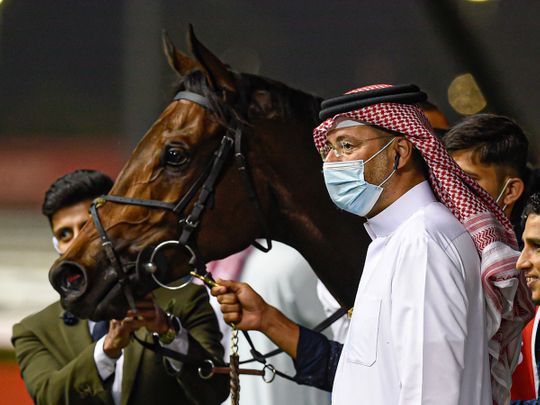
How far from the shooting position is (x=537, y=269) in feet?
8.12

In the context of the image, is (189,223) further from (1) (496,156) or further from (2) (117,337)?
(1) (496,156)

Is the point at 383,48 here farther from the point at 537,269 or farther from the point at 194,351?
the point at 537,269

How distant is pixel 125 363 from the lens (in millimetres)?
3611

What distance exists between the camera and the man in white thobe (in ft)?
7.06

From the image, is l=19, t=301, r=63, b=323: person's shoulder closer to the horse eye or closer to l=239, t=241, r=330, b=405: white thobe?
l=239, t=241, r=330, b=405: white thobe

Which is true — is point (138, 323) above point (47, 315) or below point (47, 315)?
below

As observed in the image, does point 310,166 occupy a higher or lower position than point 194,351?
higher

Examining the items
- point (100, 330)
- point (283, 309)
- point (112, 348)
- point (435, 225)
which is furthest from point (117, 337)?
point (435, 225)

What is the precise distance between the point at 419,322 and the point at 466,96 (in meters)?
3.23

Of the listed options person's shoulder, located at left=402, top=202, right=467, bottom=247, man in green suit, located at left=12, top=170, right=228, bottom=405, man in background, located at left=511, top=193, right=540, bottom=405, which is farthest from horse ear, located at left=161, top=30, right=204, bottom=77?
person's shoulder, located at left=402, top=202, right=467, bottom=247

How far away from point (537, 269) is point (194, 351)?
1381 mm

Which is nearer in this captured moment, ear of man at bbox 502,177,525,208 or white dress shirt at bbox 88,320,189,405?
ear of man at bbox 502,177,525,208

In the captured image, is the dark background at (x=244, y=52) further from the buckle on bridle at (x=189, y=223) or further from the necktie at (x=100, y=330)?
the buckle on bridle at (x=189, y=223)

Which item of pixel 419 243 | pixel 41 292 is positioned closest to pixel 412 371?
pixel 419 243
